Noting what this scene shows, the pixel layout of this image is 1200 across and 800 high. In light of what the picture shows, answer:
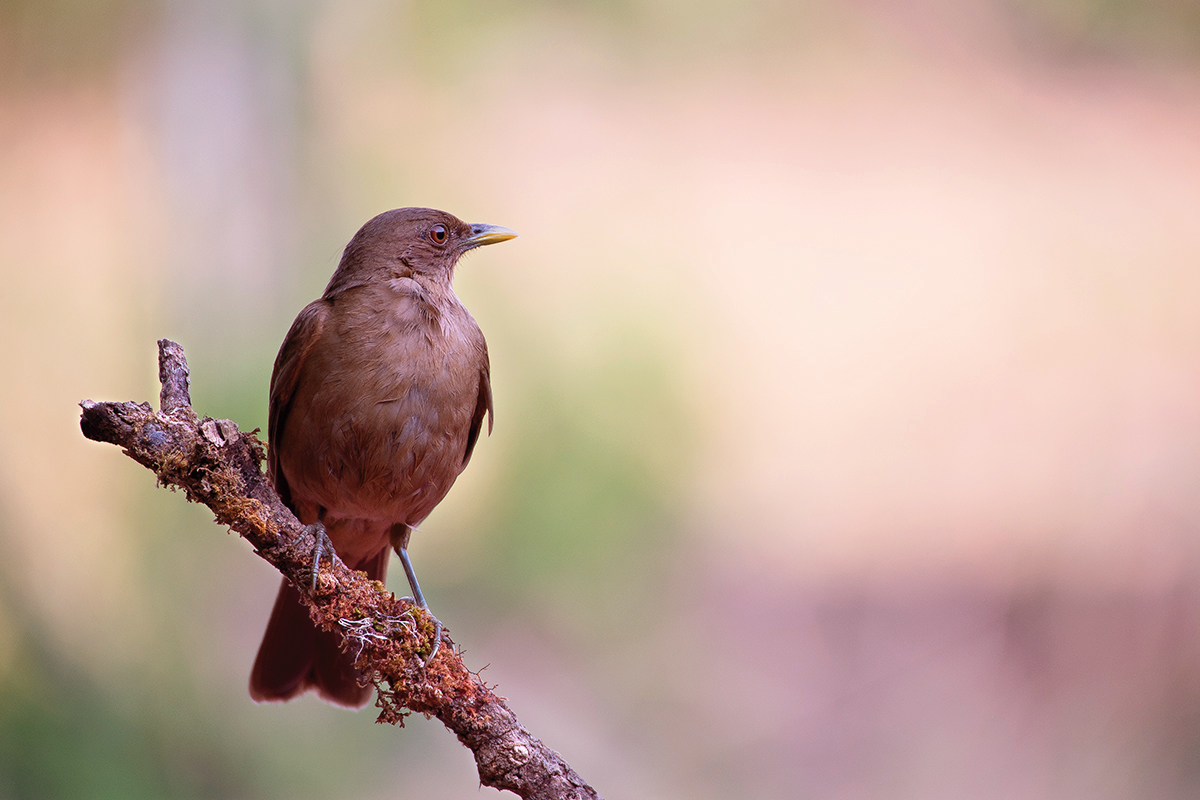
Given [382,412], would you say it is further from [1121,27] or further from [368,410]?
[1121,27]

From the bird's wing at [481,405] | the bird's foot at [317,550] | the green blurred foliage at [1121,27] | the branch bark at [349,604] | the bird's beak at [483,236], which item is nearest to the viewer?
the branch bark at [349,604]

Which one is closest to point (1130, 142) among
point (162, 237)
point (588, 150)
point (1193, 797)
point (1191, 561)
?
point (1191, 561)

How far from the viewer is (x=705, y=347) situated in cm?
501

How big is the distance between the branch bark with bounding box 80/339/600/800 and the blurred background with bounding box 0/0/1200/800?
224 cm

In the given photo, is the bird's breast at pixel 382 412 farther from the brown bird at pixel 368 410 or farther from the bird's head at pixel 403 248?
the bird's head at pixel 403 248

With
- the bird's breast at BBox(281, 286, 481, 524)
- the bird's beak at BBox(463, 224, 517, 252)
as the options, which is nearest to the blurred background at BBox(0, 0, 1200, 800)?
the bird's beak at BBox(463, 224, 517, 252)

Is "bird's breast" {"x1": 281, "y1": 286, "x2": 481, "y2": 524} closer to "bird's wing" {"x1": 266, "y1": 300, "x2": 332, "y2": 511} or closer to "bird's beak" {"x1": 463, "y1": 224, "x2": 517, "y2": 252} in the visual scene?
"bird's wing" {"x1": 266, "y1": 300, "x2": 332, "y2": 511}

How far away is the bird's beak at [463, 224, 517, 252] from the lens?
3564 millimetres

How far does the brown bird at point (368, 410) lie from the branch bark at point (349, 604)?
21 cm

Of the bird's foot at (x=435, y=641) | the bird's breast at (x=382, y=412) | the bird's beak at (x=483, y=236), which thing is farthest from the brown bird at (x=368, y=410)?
the bird's foot at (x=435, y=641)

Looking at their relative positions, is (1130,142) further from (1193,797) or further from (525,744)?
(525,744)

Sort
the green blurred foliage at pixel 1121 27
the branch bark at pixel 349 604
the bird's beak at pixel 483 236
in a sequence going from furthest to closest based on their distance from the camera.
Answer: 1. the green blurred foliage at pixel 1121 27
2. the bird's beak at pixel 483 236
3. the branch bark at pixel 349 604

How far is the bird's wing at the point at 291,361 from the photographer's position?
302 cm

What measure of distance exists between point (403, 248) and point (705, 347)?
82.9 inches
